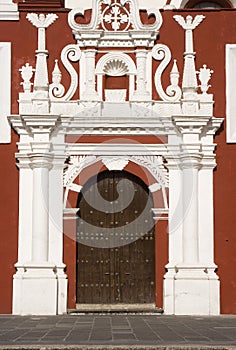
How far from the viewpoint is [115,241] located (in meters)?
14.8

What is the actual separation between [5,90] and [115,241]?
355 cm

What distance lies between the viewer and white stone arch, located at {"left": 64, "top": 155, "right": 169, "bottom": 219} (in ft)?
47.9

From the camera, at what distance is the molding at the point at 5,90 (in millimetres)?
14766

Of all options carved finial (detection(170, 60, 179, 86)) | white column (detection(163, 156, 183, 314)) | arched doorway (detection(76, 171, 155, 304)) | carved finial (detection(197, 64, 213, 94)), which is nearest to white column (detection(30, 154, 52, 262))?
arched doorway (detection(76, 171, 155, 304))

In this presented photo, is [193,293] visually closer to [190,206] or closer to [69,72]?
[190,206]

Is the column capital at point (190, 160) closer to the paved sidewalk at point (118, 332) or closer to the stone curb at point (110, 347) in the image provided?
the paved sidewalk at point (118, 332)

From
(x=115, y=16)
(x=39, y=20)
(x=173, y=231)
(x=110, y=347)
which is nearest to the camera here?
(x=110, y=347)

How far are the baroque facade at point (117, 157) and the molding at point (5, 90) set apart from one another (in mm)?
19

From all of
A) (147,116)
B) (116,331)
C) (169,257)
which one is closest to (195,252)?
(169,257)

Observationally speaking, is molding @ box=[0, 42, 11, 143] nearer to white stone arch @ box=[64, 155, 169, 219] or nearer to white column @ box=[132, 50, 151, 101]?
white stone arch @ box=[64, 155, 169, 219]

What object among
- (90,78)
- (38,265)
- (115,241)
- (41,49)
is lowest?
(38,265)

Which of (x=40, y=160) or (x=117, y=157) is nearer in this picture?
(x=40, y=160)

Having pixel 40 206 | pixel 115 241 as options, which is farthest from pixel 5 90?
pixel 115 241

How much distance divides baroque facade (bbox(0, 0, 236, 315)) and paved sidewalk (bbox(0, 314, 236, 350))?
888mm
